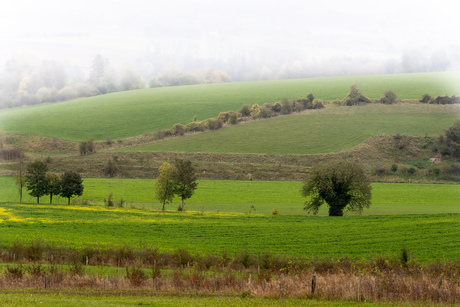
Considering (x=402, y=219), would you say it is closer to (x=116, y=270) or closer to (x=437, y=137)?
(x=116, y=270)

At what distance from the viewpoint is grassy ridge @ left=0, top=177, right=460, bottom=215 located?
64.4m

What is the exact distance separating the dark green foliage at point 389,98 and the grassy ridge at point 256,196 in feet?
232

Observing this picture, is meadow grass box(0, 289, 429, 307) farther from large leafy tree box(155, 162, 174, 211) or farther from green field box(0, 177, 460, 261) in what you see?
large leafy tree box(155, 162, 174, 211)

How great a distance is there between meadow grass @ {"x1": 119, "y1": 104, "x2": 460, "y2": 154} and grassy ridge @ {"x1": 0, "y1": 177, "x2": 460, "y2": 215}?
1108 inches

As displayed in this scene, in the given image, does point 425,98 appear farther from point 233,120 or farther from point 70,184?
point 70,184

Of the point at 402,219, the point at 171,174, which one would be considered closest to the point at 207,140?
the point at 171,174

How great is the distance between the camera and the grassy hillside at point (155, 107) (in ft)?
463

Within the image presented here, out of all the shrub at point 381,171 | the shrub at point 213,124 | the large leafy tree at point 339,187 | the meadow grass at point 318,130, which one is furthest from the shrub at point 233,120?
the large leafy tree at point 339,187

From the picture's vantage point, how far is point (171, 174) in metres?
66.4

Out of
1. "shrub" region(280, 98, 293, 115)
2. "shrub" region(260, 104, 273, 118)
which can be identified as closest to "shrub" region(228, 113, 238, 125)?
"shrub" region(260, 104, 273, 118)

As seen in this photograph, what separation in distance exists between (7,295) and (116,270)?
949 centimetres

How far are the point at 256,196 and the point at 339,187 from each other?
20081 millimetres

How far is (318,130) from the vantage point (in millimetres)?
127500

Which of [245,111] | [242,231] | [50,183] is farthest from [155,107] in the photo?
[242,231]
